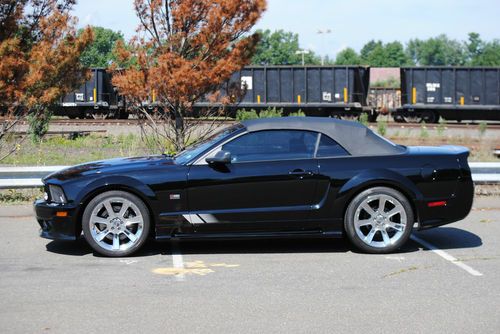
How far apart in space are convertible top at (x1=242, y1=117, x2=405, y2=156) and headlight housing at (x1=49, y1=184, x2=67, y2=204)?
2.03 m

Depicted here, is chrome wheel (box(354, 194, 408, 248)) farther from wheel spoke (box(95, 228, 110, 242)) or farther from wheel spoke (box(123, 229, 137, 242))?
wheel spoke (box(95, 228, 110, 242))

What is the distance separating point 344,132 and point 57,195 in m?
3.08

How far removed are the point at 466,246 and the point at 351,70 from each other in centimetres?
2812

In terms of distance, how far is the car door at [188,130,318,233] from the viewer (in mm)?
7531

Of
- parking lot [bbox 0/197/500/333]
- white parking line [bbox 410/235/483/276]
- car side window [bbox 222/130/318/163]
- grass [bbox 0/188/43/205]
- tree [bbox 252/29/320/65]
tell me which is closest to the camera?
parking lot [bbox 0/197/500/333]

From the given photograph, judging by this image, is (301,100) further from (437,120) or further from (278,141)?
(278,141)

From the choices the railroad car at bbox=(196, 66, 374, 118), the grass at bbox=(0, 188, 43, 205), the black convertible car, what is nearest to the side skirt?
the black convertible car

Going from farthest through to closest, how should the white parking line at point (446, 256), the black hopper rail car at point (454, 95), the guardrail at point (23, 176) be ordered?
the black hopper rail car at point (454, 95)
the guardrail at point (23, 176)
the white parking line at point (446, 256)

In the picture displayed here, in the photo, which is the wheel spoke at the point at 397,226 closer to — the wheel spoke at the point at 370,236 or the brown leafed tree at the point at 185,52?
the wheel spoke at the point at 370,236

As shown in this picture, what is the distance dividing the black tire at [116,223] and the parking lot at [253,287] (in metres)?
0.13

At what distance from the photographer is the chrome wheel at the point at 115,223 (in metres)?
7.48

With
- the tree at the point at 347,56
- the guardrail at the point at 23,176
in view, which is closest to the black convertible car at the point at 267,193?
the guardrail at the point at 23,176

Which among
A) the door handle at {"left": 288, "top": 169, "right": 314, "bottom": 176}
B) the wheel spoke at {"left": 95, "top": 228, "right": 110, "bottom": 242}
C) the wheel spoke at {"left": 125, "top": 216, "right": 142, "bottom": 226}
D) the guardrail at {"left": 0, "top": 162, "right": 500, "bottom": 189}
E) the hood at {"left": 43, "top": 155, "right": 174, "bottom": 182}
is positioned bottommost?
the wheel spoke at {"left": 95, "top": 228, "right": 110, "bottom": 242}

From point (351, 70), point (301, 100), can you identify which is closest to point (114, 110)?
point (301, 100)
